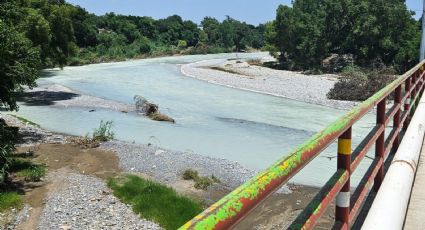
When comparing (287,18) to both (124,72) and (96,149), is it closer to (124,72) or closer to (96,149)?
(124,72)

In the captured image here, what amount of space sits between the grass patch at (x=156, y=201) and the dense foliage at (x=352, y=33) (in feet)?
133

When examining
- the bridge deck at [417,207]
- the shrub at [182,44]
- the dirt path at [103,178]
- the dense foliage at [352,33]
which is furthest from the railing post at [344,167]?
the shrub at [182,44]

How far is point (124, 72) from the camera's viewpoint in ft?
191

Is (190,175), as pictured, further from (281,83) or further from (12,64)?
(281,83)

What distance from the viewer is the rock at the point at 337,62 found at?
189 ft

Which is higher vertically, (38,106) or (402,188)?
(402,188)

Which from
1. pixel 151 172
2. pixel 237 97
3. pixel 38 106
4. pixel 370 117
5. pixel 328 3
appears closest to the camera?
pixel 151 172

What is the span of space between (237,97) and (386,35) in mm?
22251

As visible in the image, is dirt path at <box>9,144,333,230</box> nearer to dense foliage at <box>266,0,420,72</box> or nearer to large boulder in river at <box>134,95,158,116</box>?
large boulder in river at <box>134,95,158,116</box>

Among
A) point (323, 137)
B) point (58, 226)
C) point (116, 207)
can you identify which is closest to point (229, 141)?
point (116, 207)

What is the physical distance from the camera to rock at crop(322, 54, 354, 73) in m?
57.7

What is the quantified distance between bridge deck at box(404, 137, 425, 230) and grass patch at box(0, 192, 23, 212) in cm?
957

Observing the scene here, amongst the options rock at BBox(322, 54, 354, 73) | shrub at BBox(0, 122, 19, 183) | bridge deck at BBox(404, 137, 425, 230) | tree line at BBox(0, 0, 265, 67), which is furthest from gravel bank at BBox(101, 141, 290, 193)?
rock at BBox(322, 54, 354, 73)

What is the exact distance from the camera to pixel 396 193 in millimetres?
4281
